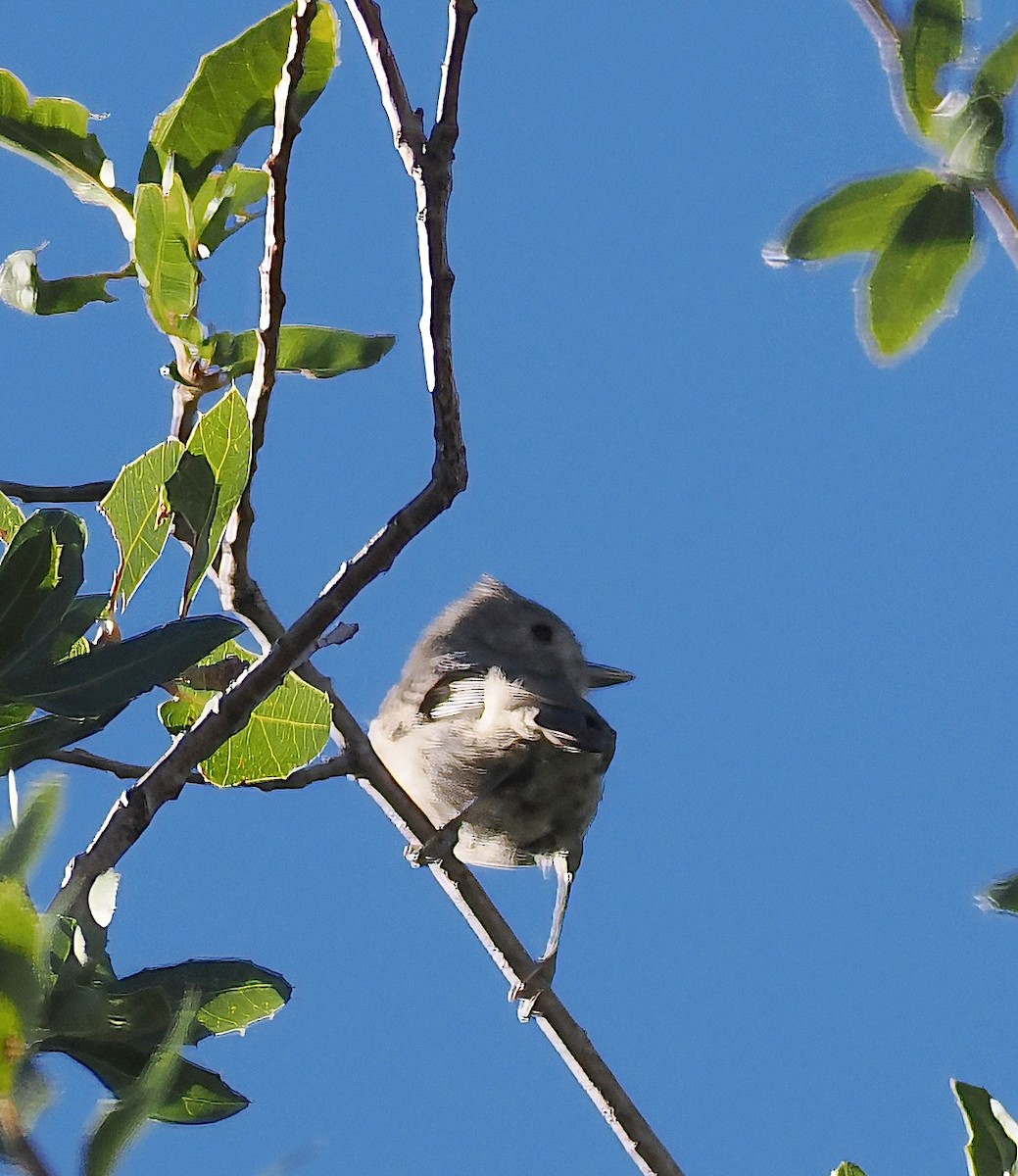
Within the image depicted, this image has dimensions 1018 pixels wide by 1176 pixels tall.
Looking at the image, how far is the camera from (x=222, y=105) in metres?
2.52

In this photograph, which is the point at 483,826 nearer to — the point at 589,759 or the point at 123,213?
the point at 589,759

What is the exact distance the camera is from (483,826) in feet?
13.4

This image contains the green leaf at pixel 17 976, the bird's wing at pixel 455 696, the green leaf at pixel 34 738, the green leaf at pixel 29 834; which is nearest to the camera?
the green leaf at pixel 17 976

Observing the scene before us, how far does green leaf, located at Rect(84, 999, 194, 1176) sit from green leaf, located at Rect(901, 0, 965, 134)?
1264 mm

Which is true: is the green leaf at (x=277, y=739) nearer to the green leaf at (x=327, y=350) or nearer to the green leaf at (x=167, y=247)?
the green leaf at (x=327, y=350)

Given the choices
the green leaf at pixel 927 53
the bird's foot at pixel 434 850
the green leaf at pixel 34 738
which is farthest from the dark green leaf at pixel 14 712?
the bird's foot at pixel 434 850

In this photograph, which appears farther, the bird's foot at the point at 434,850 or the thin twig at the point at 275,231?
the bird's foot at the point at 434,850

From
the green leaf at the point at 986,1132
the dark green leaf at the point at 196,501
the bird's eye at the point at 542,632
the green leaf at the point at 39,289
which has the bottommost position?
the green leaf at the point at 986,1132

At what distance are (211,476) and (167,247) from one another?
0.41 meters

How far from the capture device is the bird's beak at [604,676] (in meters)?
5.19

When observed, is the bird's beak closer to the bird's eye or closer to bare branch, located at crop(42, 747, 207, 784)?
the bird's eye

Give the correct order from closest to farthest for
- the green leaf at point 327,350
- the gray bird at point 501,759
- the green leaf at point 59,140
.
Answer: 1. the green leaf at point 59,140
2. the green leaf at point 327,350
3. the gray bird at point 501,759

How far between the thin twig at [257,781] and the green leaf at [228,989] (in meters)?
0.27

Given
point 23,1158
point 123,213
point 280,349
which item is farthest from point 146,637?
point 23,1158
